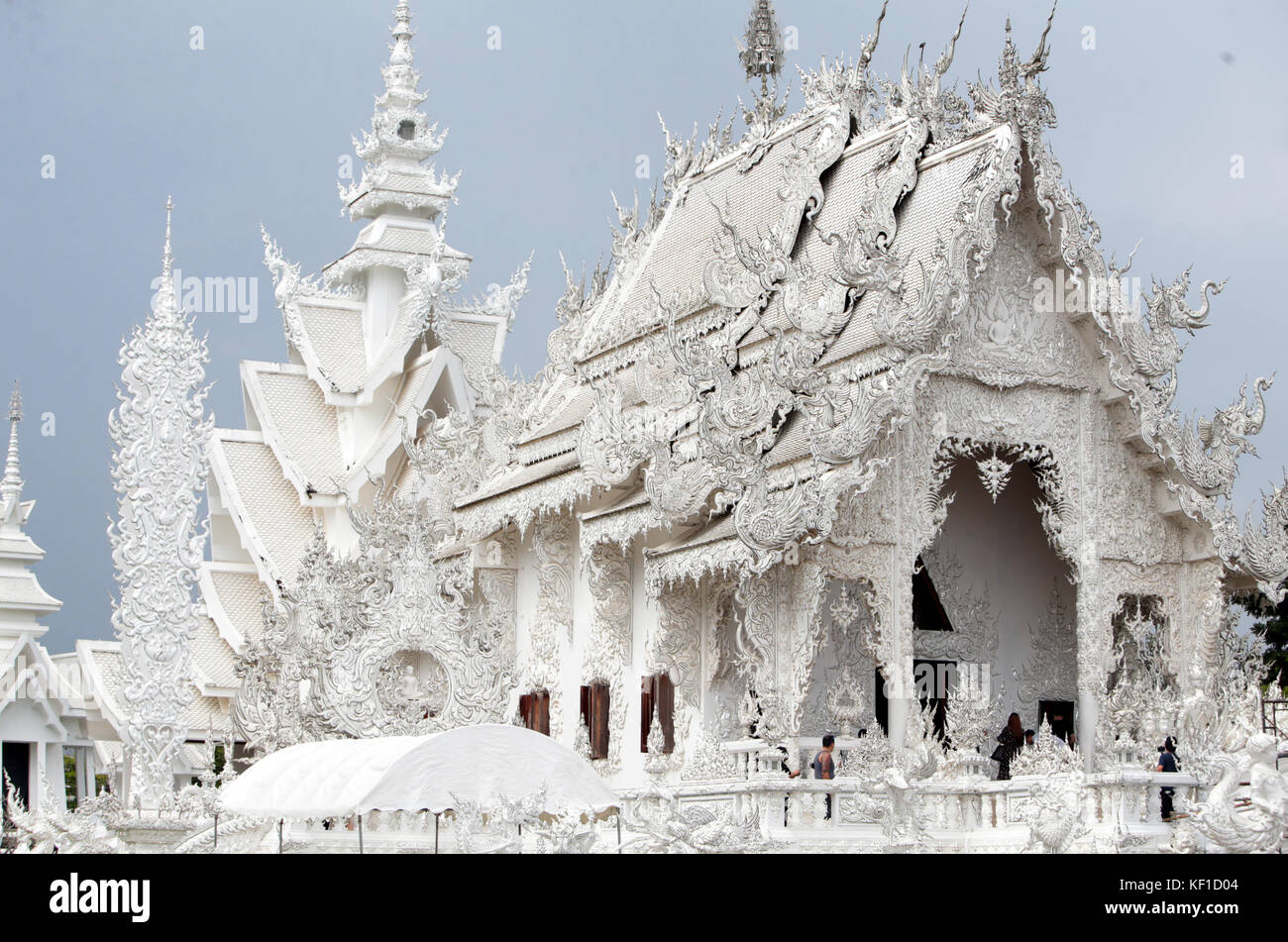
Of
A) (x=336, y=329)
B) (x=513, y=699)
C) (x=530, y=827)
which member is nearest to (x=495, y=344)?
(x=336, y=329)

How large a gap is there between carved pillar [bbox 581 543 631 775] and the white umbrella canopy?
20.2 feet

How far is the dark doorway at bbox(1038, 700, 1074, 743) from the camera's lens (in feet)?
70.2

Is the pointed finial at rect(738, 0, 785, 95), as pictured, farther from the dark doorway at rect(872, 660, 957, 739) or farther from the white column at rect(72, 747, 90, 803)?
the white column at rect(72, 747, 90, 803)

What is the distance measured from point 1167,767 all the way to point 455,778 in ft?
21.2

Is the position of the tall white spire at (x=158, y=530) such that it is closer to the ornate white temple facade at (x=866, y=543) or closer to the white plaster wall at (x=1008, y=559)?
the ornate white temple facade at (x=866, y=543)

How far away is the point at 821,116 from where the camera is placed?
23078 mm

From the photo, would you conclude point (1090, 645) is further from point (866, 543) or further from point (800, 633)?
point (800, 633)

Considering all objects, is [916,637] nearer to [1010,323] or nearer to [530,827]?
[1010,323]

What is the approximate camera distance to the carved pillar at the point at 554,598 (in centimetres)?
2320

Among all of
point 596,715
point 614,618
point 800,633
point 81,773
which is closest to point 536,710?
point 596,715

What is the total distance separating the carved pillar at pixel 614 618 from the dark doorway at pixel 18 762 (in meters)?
10.8

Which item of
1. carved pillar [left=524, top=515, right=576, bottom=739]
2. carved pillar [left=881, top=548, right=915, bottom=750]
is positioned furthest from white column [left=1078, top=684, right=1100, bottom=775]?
carved pillar [left=524, top=515, right=576, bottom=739]

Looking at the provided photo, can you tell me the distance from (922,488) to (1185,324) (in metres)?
3.02

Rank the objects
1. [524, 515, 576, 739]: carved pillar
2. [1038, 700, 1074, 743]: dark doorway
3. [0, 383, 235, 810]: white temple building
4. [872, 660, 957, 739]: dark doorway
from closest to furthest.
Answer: [872, 660, 957, 739]: dark doorway → [1038, 700, 1074, 743]: dark doorway → [524, 515, 576, 739]: carved pillar → [0, 383, 235, 810]: white temple building
